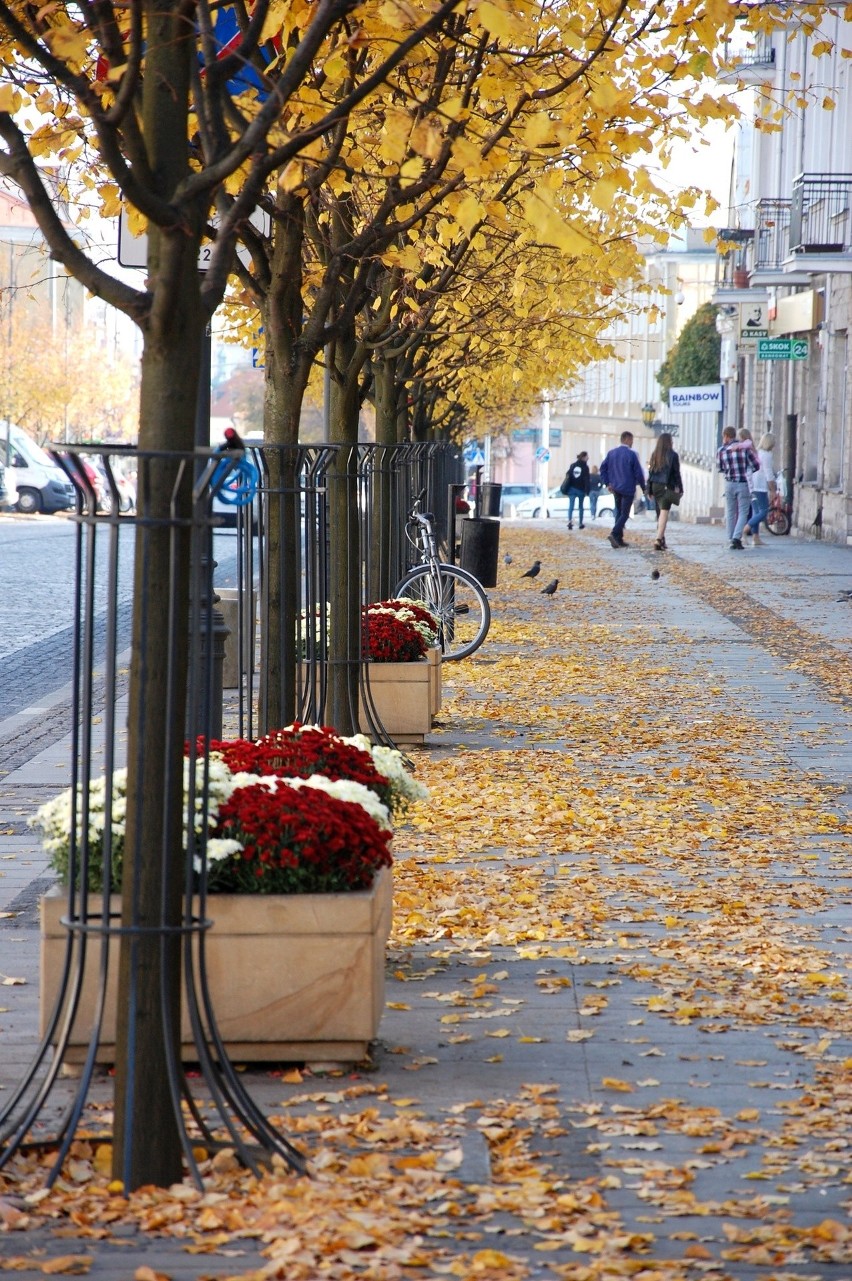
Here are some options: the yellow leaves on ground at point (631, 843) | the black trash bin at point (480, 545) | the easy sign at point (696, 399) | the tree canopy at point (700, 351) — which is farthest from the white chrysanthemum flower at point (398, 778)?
the tree canopy at point (700, 351)

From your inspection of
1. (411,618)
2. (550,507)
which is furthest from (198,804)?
(550,507)

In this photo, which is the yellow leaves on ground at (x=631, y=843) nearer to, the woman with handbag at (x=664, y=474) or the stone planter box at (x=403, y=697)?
the stone planter box at (x=403, y=697)

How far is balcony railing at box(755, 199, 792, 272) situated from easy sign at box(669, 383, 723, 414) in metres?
4.99

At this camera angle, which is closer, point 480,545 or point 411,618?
point 411,618

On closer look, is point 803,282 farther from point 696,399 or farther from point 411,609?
point 411,609

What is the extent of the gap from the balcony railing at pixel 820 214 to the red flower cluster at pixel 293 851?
2882cm

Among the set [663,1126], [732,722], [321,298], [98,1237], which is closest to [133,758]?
[98,1237]

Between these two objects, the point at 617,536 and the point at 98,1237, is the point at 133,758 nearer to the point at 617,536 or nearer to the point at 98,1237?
the point at 98,1237

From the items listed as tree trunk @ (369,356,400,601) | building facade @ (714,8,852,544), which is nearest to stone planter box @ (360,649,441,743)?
tree trunk @ (369,356,400,601)

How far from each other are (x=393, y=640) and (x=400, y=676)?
1.22 feet

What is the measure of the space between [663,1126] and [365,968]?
89 centimetres

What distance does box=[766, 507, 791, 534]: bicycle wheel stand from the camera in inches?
1505

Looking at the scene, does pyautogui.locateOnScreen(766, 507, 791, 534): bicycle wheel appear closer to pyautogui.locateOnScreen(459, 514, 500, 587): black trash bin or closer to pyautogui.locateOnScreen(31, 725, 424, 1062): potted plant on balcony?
pyautogui.locateOnScreen(459, 514, 500, 587): black trash bin

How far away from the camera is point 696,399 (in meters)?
44.4
